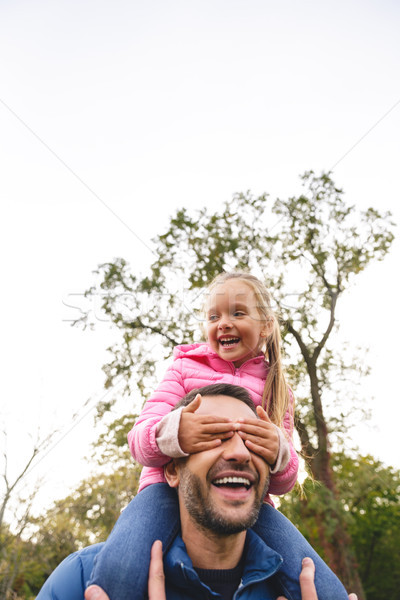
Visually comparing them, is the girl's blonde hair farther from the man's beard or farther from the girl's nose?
the man's beard

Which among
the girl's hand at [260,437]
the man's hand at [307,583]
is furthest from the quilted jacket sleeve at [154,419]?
the man's hand at [307,583]

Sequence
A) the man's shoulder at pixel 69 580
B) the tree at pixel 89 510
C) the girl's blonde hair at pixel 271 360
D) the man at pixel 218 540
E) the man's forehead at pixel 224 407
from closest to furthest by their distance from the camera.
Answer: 1. the man at pixel 218 540
2. the man's shoulder at pixel 69 580
3. the man's forehead at pixel 224 407
4. the girl's blonde hair at pixel 271 360
5. the tree at pixel 89 510

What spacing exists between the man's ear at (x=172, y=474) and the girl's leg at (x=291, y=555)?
1.50 feet

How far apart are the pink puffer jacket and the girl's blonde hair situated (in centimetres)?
6

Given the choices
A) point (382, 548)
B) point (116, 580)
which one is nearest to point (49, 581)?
point (116, 580)

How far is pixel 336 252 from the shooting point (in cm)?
1292

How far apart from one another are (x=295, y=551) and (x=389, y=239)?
1195 cm

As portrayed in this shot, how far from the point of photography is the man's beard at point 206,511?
5.65ft

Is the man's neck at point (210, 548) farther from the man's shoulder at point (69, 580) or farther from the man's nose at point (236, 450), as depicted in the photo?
the man's shoulder at point (69, 580)

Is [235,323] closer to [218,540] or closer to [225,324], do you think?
[225,324]

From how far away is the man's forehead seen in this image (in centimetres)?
198

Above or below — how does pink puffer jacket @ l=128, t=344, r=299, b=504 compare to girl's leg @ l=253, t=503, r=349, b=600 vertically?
above

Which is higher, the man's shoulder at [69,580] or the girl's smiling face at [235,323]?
the girl's smiling face at [235,323]

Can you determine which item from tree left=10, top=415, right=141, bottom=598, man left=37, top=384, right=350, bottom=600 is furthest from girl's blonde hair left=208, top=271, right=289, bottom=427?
tree left=10, top=415, right=141, bottom=598
